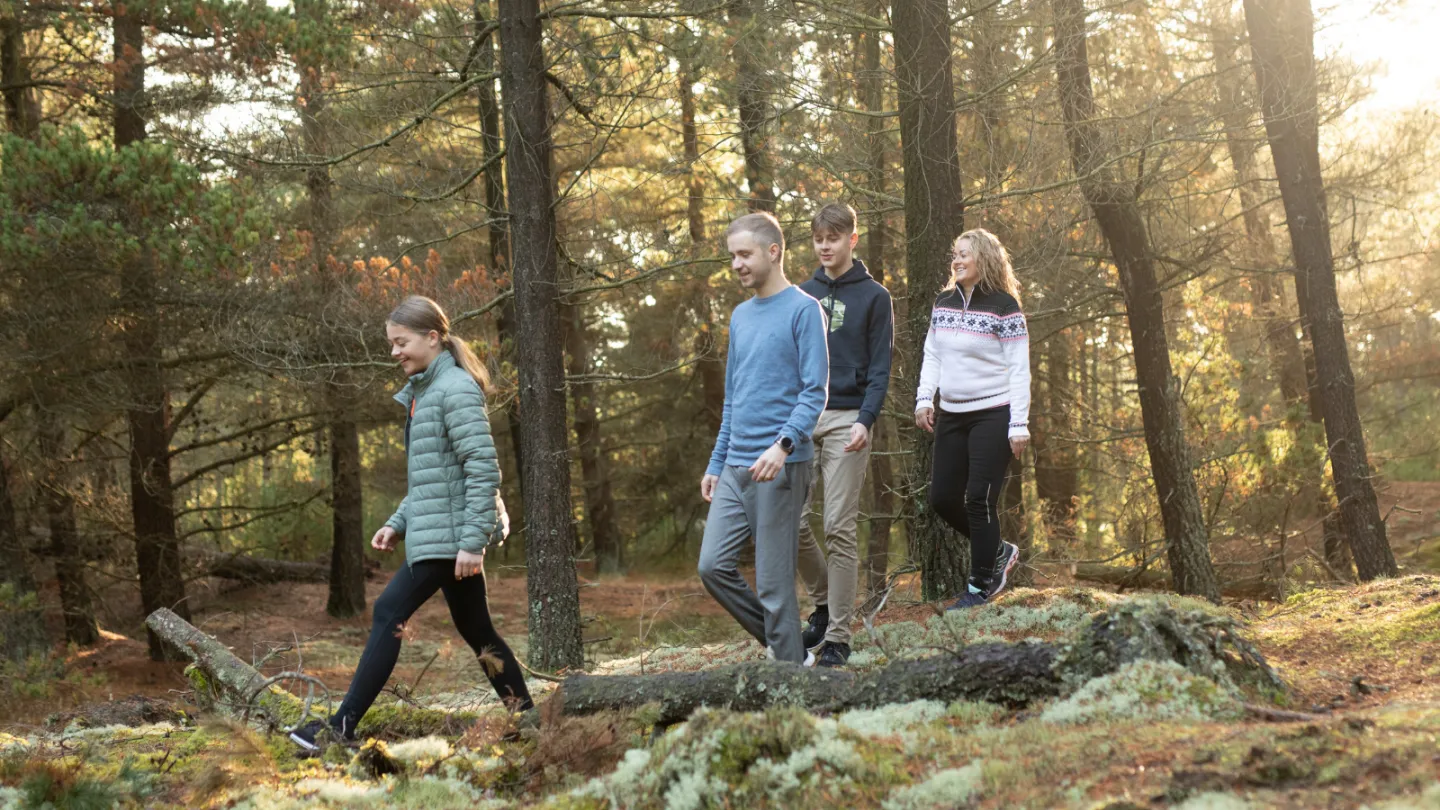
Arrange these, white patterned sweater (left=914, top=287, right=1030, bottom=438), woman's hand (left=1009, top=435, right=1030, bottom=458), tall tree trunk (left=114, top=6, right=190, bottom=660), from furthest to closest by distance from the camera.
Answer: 1. tall tree trunk (left=114, top=6, right=190, bottom=660)
2. white patterned sweater (left=914, top=287, right=1030, bottom=438)
3. woman's hand (left=1009, top=435, right=1030, bottom=458)

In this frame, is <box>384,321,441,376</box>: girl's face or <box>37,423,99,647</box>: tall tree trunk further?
<box>37,423,99,647</box>: tall tree trunk

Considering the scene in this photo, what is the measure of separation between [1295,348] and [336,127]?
13717mm

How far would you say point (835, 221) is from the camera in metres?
6.08

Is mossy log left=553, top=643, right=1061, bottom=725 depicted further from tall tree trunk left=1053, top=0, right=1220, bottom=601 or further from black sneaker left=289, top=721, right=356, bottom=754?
tall tree trunk left=1053, top=0, right=1220, bottom=601

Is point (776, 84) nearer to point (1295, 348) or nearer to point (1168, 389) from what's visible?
point (1168, 389)

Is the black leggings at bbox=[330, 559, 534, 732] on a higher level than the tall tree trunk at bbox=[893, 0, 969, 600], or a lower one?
lower

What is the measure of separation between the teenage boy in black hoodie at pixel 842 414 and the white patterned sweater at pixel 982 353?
77 centimetres

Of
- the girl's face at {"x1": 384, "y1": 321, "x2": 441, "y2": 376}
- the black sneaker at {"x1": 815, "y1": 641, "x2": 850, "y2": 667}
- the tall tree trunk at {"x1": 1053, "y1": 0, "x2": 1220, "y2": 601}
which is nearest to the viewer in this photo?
the girl's face at {"x1": 384, "y1": 321, "x2": 441, "y2": 376}

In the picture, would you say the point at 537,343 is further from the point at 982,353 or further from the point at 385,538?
the point at 385,538

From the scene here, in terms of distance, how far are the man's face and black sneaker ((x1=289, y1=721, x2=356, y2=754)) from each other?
260 cm

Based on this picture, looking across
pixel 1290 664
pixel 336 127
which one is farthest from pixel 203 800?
pixel 336 127

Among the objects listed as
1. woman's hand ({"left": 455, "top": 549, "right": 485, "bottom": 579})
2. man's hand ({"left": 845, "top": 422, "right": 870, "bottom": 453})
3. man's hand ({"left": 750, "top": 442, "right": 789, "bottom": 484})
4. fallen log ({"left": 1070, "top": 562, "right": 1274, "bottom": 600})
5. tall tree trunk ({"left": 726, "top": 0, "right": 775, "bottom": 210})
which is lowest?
fallen log ({"left": 1070, "top": 562, "right": 1274, "bottom": 600})

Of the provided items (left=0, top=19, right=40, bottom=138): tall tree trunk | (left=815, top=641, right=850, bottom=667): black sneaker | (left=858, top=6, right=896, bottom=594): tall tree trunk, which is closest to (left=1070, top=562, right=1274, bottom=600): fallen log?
(left=858, top=6, right=896, bottom=594): tall tree trunk

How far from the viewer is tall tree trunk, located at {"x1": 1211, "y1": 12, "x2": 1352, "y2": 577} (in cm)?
1309
